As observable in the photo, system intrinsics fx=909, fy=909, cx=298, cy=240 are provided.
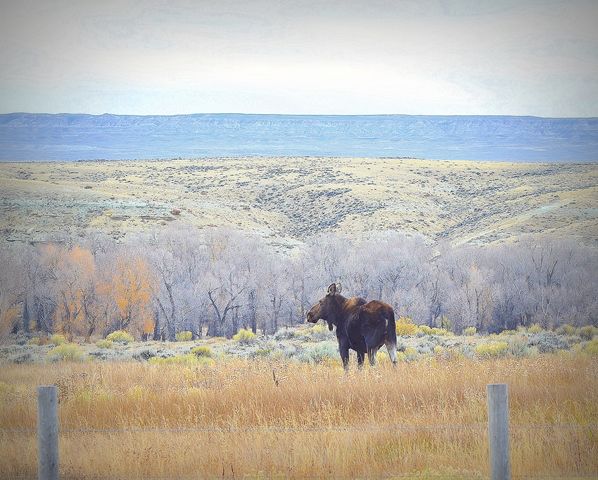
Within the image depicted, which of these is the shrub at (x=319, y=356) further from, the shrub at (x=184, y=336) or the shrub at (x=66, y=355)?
the shrub at (x=184, y=336)

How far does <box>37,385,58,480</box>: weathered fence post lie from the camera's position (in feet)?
25.5

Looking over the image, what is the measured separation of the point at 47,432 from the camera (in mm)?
7844

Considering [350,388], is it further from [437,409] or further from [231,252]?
[231,252]

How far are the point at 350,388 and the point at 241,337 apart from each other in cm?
3498

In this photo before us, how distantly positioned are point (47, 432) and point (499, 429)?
151 inches

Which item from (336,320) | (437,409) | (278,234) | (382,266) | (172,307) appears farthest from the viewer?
(278,234)

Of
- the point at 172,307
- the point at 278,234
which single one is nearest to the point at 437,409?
the point at 172,307

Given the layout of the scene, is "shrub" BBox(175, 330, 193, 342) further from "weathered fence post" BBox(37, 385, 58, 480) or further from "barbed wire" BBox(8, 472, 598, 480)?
"weathered fence post" BBox(37, 385, 58, 480)

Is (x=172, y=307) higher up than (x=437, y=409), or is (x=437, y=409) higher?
(x=437, y=409)

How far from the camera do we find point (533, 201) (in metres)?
108

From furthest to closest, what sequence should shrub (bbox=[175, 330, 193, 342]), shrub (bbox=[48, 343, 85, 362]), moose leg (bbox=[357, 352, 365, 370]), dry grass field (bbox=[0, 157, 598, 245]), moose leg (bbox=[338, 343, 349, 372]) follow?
dry grass field (bbox=[0, 157, 598, 245]) < shrub (bbox=[175, 330, 193, 342]) < shrub (bbox=[48, 343, 85, 362]) < moose leg (bbox=[338, 343, 349, 372]) < moose leg (bbox=[357, 352, 365, 370])

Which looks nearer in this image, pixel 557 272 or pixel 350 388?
pixel 350 388

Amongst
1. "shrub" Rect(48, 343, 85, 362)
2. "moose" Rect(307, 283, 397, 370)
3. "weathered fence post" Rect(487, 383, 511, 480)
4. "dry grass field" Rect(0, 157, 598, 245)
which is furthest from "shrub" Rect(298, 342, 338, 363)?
"dry grass field" Rect(0, 157, 598, 245)

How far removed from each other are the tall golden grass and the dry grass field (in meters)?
68.8
